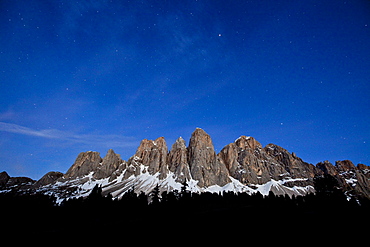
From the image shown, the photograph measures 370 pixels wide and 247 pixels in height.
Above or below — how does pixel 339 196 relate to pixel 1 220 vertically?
above

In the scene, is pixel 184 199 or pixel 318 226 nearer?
pixel 318 226

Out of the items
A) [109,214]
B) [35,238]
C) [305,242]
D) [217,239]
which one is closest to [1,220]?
[109,214]

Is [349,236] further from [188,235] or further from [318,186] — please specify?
[318,186]

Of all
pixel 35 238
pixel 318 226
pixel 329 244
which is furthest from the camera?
pixel 35 238

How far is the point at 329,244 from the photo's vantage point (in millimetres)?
14883

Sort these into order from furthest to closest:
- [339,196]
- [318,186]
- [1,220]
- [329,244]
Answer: [318,186] < [339,196] < [1,220] < [329,244]

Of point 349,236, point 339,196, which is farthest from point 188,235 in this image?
point 339,196

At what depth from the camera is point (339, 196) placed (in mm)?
54062

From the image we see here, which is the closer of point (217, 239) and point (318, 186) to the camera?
point (217, 239)

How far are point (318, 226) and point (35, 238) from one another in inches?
1121

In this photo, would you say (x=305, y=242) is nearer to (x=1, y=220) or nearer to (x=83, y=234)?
(x=83, y=234)

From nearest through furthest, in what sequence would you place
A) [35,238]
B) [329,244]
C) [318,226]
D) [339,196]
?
[329,244] < [318,226] < [35,238] < [339,196]

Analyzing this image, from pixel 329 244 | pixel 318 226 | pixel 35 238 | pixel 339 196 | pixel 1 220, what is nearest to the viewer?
pixel 329 244

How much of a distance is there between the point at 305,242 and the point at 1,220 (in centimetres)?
6399
